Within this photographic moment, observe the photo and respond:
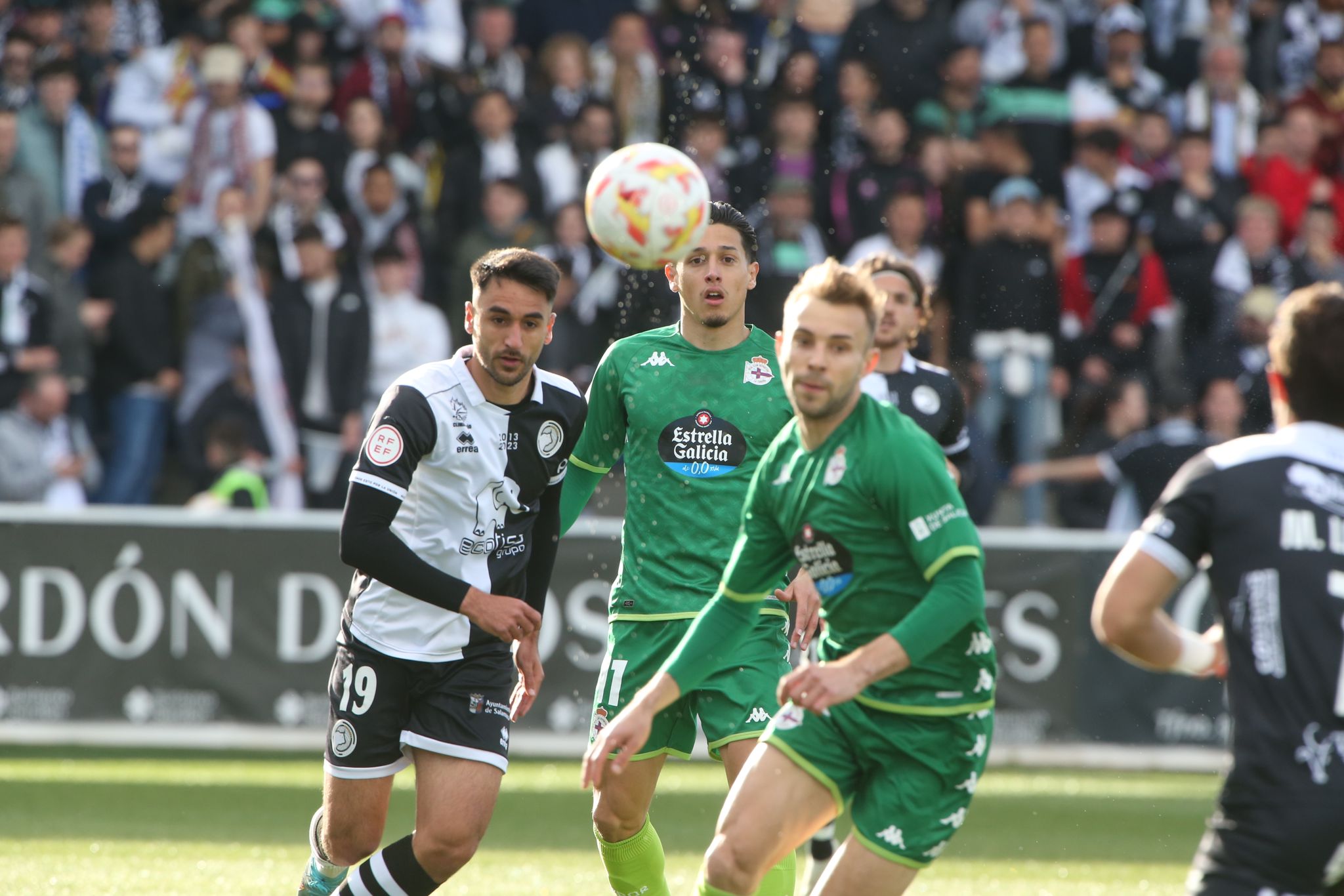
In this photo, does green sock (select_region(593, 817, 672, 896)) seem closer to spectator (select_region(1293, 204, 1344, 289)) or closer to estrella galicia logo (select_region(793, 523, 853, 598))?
estrella galicia logo (select_region(793, 523, 853, 598))

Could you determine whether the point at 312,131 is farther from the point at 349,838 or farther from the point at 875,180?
the point at 349,838

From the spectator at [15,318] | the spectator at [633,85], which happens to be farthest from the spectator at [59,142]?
the spectator at [633,85]

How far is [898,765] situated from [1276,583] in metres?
1.33

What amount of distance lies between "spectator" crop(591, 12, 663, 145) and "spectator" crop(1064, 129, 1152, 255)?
11.8 ft

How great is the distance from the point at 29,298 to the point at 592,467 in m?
7.65

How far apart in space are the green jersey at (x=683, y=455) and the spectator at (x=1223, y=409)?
24.3 feet

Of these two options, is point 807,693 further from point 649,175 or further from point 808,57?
point 808,57

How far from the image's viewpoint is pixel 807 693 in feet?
14.6

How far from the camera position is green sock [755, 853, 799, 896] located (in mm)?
5832

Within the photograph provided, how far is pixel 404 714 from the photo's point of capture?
19.3ft

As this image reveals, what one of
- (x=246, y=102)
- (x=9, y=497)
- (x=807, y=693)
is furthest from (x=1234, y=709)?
(x=246, y=102)

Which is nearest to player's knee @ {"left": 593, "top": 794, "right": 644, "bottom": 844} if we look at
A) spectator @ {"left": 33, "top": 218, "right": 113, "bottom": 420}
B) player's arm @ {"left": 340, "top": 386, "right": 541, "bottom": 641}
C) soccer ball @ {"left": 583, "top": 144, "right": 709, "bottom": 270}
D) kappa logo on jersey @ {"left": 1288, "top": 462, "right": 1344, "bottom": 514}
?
player's arm @ {"left": 340, "top": 386, "right": 541, "bottom": 641}

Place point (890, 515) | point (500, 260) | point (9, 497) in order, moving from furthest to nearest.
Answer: point (9, 497), point (500, 260), point (890, 515)

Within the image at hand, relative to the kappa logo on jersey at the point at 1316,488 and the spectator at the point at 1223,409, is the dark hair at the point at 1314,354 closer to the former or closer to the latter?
the kappa logo on jersey at the point at 1316,488
